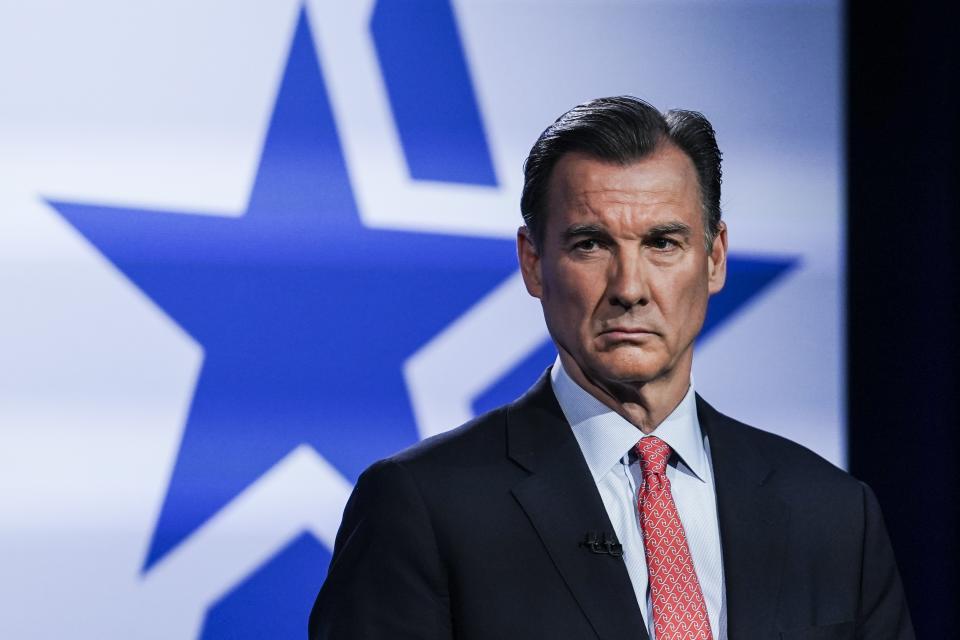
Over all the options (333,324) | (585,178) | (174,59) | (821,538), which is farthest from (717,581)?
(174,59)

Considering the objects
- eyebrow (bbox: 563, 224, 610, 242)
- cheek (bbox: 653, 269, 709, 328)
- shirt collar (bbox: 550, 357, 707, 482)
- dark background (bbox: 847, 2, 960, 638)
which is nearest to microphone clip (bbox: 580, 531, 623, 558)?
shirt collar (bbox: 550, 357, 707, 482)

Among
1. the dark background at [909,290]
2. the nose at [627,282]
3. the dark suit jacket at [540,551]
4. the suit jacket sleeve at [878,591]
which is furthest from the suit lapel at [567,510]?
the dark background at [909,290]

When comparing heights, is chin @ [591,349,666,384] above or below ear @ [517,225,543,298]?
below

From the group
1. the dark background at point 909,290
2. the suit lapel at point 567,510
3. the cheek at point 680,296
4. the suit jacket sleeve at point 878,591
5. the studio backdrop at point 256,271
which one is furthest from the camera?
the dark background at point 909,290

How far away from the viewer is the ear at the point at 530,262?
6.65ft

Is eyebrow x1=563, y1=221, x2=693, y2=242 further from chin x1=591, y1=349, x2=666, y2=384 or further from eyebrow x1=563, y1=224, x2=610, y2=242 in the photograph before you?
chin x1=591, y1=349, x2=666, y2=384

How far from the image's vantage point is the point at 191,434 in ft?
9.23

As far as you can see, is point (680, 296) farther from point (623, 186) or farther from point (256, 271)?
point (256, 271)

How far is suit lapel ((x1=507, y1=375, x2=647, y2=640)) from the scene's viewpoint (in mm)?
1777

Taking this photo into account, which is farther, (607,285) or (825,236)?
(825,236)

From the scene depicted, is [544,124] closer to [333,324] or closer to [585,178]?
[333,324]

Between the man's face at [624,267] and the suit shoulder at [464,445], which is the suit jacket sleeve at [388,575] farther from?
the man's face at [624,267]

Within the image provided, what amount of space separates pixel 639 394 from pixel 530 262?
0.28 meters

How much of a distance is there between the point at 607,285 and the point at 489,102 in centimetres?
127
